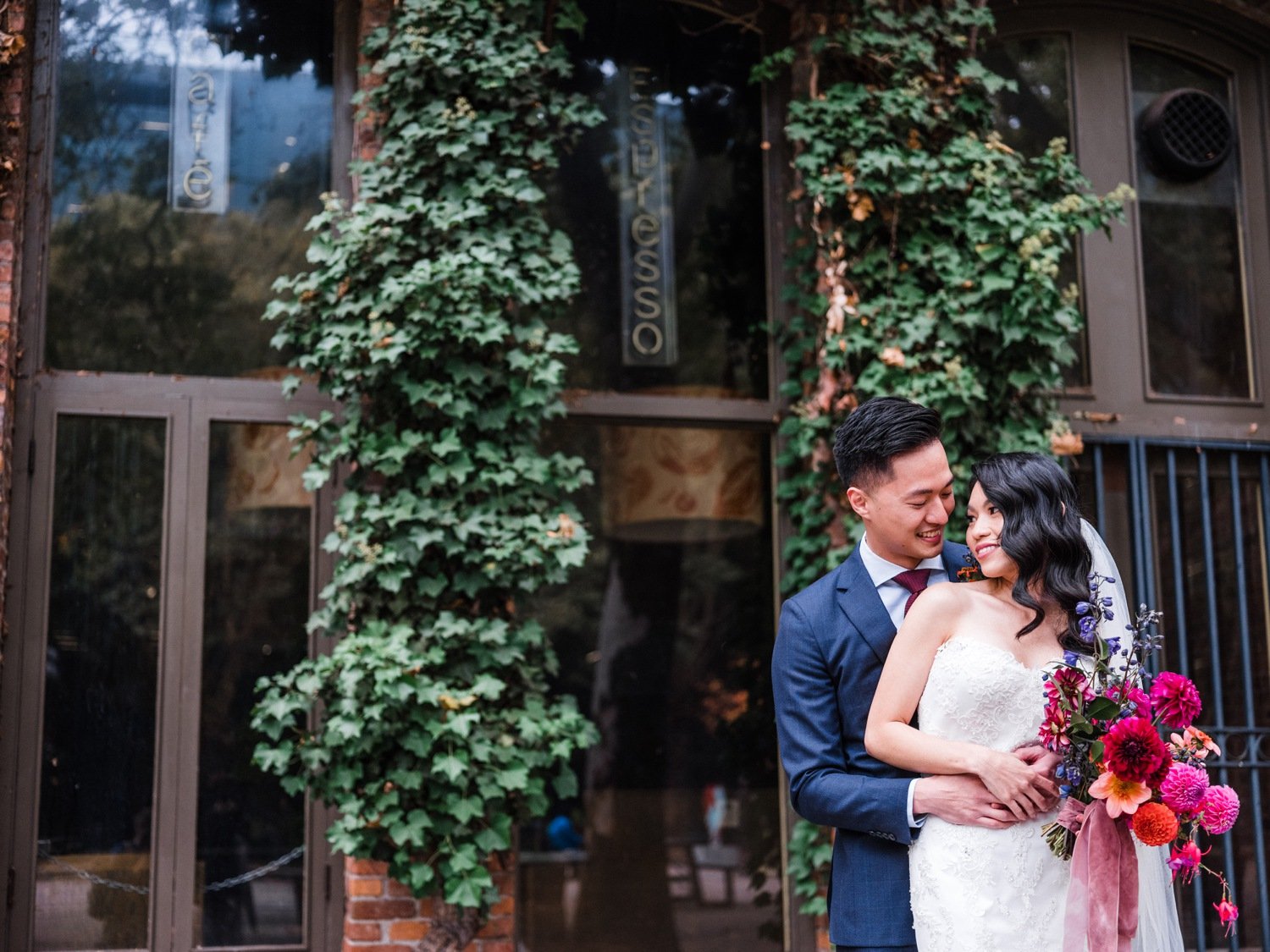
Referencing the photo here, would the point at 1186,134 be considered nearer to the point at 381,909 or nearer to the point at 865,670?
the point at 865,670

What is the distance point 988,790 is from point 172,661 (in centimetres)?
306

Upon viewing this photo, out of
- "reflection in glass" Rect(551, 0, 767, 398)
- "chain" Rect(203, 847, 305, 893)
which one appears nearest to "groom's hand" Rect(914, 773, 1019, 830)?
"chain" Rect(203, 847, 305, 893)

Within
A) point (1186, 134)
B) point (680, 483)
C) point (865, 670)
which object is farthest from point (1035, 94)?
point (865, 670)

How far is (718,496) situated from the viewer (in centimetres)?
573

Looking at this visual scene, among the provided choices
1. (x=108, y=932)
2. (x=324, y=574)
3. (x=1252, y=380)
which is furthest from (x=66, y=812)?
(x=1252, y=380)

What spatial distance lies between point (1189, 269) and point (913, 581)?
11.4 feet

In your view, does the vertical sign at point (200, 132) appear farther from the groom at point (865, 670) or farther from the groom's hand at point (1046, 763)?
the groom's hand at point (1046, 763)

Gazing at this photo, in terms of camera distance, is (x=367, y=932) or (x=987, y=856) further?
(x=367, y=932)

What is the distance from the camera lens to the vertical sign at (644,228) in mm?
5668

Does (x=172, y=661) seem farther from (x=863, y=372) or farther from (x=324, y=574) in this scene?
(x=863, y=372)

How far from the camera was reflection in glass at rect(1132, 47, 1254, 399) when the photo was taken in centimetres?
614

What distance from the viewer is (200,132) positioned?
17.4 ft

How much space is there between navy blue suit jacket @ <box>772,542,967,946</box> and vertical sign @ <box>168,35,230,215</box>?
120 inches

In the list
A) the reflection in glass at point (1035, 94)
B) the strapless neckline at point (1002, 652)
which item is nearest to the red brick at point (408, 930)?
the strapless neckline at point (1002, 652)
